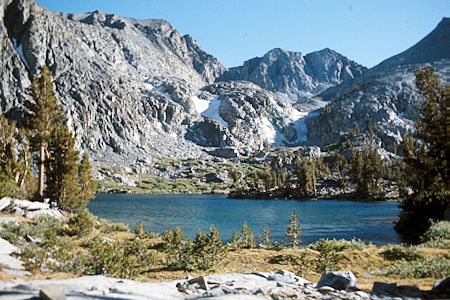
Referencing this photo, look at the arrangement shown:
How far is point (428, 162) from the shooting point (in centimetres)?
2848

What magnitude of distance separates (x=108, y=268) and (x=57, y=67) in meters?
206

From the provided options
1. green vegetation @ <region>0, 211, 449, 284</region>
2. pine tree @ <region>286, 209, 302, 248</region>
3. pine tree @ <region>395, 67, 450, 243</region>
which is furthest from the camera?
pine tree @ <region>286, 209, 302, 248</region>

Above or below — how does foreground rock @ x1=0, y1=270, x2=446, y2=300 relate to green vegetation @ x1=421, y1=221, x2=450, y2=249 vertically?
above

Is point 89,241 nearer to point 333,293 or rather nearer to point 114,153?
point 333,293

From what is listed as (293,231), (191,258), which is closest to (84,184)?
(191,258)

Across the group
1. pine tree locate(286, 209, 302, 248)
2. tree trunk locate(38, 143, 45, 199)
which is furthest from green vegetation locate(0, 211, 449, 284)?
tree trunk locate(38, 143, 45, 199)

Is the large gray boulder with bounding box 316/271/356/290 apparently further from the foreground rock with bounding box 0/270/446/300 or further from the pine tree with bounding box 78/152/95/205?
the pine tree with bounding box 78/152/95/205

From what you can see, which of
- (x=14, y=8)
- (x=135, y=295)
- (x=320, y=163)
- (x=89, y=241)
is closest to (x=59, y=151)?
(x=89, y=241)

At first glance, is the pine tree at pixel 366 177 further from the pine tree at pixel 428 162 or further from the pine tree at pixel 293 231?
the pine tree at pixel 293 231

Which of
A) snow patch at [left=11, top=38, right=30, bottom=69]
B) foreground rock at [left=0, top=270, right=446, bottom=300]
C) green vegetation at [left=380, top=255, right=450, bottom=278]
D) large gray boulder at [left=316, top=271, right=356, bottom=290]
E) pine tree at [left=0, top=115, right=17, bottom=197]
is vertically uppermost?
snow patch at [left=11, top=38, right=30, bottom=69]

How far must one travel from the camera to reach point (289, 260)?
18312 millimetres

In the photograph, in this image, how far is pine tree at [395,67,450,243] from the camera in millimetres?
24016

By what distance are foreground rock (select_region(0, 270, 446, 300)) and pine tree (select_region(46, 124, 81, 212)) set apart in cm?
2375

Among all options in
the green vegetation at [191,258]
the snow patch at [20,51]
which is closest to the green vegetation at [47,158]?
the green vegetation at [191,258]
